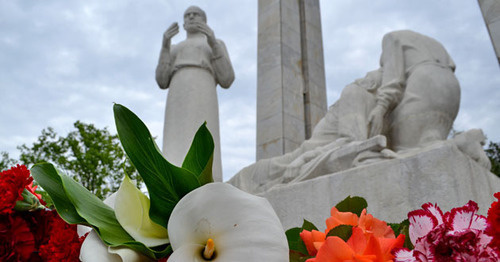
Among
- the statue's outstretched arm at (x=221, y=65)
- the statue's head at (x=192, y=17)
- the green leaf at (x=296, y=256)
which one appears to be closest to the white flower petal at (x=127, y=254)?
the green leaf at (x=296, y=256)

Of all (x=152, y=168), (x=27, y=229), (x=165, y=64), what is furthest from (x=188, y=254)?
(x=165, y=64)

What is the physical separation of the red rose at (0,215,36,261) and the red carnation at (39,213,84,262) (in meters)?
0.04

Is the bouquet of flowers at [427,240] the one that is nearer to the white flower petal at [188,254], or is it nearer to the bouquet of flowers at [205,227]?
the bouquet of flowers at [205,227]

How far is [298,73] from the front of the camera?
10.2 m

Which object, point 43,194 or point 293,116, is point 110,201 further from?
point 293,116

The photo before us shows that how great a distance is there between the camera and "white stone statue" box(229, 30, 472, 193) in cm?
432

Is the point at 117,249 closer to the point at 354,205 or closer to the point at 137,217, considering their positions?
the point at 137,217

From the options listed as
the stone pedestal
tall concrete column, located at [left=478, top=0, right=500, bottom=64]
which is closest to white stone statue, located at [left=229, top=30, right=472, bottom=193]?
the stone pedestal

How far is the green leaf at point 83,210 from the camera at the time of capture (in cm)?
70

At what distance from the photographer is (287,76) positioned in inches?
388

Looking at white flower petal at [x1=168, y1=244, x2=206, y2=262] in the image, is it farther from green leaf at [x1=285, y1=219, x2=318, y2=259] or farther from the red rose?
the red rose

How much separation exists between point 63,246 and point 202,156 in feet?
1.09

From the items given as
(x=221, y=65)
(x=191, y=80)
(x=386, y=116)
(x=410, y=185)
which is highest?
(x=221, y=65)

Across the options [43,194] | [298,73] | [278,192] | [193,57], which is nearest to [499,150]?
[298,73]
